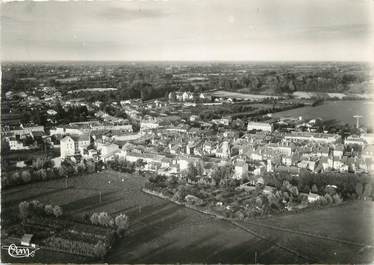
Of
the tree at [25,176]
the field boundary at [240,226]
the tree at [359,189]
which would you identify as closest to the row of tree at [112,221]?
the field boundary at [240,226]

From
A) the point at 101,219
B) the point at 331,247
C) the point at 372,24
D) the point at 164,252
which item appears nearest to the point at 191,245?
the point at 164,252

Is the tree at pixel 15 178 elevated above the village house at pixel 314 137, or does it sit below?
below

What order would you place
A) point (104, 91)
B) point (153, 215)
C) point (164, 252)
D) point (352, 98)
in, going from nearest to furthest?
point (164, 252)
point (153, 215)
point (352, 98)
point (104, 91)

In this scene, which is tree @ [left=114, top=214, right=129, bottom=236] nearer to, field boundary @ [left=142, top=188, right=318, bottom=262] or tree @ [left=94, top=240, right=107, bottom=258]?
tree @ [left=94, top=240, right=107, bottom=258]

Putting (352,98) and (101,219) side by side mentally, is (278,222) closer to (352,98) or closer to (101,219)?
(101,219)

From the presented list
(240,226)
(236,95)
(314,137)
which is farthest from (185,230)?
(236,95)

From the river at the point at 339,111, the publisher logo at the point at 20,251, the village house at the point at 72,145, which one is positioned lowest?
the publisher logo at the point at 20,251

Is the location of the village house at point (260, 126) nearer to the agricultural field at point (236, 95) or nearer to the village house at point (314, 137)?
the village house at point (314, 137)
